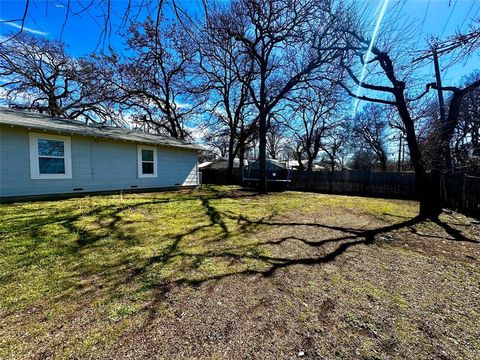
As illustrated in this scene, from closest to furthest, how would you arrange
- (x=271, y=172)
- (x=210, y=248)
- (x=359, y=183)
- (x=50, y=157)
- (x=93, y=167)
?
1. (x=210, y=248)
2. (x=50, y=157)
3. (x=93, y=167)
4. (x=359, y=183)
5. (x=271, y=172)

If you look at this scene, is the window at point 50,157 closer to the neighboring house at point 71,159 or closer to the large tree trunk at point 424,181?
the neighboring house at point 71,159

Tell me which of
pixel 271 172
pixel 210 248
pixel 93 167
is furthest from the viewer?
pixel 271 172

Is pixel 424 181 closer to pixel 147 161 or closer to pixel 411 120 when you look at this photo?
pixel 411 120

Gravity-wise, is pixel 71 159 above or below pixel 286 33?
below

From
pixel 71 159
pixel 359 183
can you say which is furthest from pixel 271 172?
pixel 71 159

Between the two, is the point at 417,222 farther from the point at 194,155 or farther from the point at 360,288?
the point at 194,155

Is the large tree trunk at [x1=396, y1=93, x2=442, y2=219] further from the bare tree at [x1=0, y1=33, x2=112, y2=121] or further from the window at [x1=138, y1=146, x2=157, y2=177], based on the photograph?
the bare tree at [x1=0, y1=33, x2=112, y2=121]

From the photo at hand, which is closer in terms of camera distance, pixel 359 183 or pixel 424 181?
pixel 424 181

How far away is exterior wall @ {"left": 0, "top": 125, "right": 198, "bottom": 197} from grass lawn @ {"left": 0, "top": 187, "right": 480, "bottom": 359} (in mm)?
3105

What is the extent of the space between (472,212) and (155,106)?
60.8 feet

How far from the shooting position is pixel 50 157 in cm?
768

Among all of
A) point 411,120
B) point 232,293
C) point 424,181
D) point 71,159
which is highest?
point 411,120

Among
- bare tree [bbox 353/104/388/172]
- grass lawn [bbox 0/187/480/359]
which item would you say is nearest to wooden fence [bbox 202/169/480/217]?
grass lawn [bbox 0/187/480/359]

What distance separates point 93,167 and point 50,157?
1.31 m
